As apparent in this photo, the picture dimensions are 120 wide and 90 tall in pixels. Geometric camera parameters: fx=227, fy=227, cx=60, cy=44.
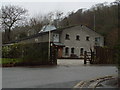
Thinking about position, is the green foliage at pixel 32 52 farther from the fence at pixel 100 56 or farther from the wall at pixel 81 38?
the wall at pixel 81 38

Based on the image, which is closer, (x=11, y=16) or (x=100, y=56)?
(x=100, y=56)

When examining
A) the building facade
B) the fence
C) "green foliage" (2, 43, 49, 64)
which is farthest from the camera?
the building facade

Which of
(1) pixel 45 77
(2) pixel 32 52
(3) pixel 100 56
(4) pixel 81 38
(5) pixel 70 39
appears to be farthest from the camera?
(4) pixel 81 38

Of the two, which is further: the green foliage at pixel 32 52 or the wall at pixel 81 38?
the wall at pixel 81 38

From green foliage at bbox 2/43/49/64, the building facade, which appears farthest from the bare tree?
green foliage at bbox 2/43/49/64

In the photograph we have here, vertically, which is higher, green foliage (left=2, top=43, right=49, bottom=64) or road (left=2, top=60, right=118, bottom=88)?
green foliage (left=2, top=43, right=49, bottom=64)

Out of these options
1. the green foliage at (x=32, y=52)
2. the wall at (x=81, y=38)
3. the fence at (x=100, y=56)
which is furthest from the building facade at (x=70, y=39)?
the green foliage at (x=32, y=52)

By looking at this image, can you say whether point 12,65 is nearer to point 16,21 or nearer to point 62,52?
point 62,52

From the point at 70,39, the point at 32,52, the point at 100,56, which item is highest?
the point at 70,39

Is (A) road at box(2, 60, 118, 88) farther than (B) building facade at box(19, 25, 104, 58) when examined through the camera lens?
No

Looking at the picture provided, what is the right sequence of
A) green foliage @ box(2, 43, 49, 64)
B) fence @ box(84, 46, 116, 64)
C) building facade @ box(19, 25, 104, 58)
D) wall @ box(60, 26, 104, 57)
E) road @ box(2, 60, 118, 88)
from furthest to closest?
1. wall @ box(60, 26, 104, 57)
2. building facade @ box(19, 25, 104, 58)
3. fence @ box(84, 46, 116, 64)
4. green foliage @ box(2, 43, 49, 64)
5. road @ box(2, 60, 118, 88)

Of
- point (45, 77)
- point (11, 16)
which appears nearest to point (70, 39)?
point (11, 16)

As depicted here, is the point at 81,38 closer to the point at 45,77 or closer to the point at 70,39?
the point at 70,39

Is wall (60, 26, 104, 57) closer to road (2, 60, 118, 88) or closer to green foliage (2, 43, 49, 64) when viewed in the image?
green foliage (2, 43, 49, 64)
